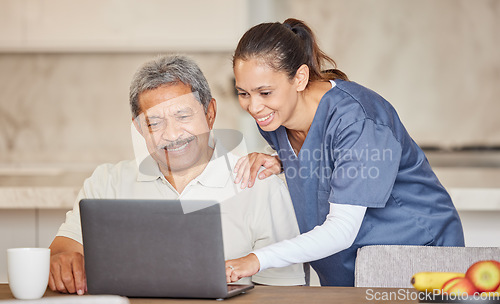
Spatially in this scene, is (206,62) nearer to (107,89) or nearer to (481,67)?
(107,89)

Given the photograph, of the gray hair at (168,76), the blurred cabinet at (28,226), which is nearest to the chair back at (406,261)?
the gray hair at (168,76)

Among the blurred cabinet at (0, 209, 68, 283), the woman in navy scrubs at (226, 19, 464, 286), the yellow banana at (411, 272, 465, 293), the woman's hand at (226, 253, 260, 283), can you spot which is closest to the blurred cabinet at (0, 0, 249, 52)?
the blurred cabinet at (0, 209, 68, 283)

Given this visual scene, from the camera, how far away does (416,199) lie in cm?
159

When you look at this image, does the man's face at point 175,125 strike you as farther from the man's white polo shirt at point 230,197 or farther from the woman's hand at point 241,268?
the woman's hand at point 241,268

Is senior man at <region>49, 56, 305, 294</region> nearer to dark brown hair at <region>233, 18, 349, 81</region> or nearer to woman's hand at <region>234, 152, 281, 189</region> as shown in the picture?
woman's hand at <region>234, 152, 281, 189</region>

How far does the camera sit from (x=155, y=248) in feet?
3.56

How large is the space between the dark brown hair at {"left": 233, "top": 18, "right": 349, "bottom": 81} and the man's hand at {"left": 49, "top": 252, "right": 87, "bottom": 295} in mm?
635

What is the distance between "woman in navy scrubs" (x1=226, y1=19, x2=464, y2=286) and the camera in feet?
4.62

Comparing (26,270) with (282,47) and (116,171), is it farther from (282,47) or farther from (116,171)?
(282,47)

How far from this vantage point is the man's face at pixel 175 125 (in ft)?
5.20

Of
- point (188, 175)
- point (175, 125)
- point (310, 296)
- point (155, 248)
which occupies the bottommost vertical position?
point (310, 296)

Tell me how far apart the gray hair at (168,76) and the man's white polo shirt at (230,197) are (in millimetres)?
170

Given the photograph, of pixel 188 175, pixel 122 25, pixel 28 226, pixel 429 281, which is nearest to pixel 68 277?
pixel 188 175

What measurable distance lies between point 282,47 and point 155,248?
0.67m
